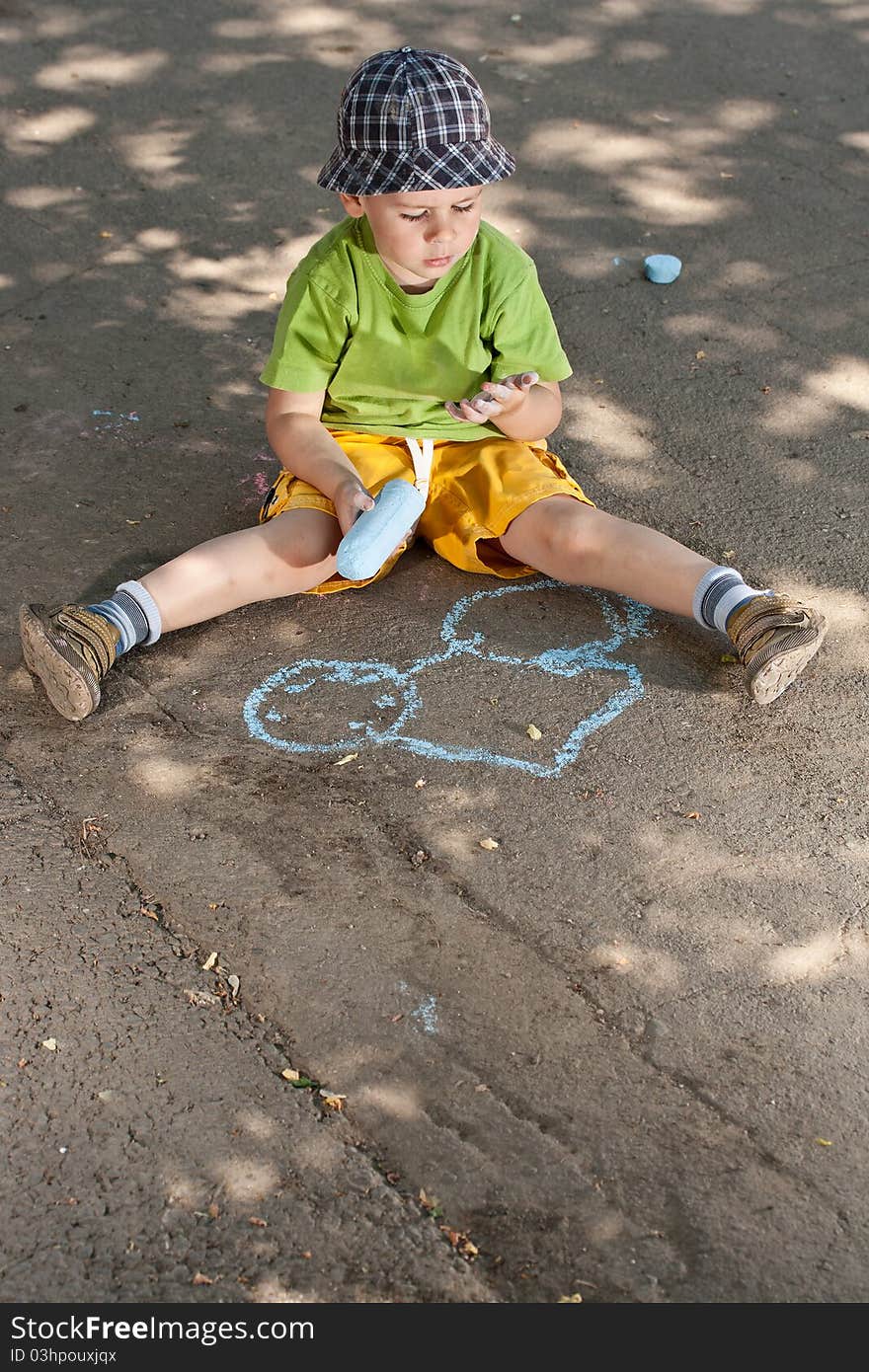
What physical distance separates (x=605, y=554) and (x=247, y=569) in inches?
30.2

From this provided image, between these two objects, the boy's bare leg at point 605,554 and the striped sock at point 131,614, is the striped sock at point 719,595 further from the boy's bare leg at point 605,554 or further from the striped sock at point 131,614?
the striped sock at point 131,614

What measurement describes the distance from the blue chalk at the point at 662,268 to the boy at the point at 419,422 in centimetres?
139

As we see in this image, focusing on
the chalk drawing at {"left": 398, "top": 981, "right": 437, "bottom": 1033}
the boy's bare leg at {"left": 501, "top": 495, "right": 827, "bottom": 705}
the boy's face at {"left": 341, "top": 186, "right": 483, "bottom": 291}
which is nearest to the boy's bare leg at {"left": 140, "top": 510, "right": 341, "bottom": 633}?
the boy's bare leg at {"left": 501, "top": 495, "right": 827, "bottom": 705}

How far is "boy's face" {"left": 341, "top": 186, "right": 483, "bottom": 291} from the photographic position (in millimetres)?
2900

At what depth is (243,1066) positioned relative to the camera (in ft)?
7.27

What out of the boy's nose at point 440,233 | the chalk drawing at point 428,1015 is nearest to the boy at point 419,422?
the boy's nose at point 440,233

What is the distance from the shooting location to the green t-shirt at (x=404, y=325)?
3.11m

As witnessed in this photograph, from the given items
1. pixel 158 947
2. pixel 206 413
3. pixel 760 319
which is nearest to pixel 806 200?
pixel 760 319

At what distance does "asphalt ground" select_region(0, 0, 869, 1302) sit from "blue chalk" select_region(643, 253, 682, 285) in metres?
0.06

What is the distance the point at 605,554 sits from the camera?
3086 millimetres

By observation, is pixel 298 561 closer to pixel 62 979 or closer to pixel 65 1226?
pixel 62 979

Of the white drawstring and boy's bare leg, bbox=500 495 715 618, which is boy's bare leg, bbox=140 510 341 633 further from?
boy's bare leg, bbox=500 495 715 618
